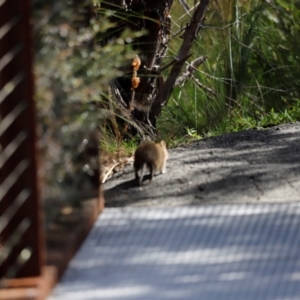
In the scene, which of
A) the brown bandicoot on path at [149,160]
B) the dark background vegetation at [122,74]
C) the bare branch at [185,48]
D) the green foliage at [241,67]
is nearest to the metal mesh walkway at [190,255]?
the dark background vegetation at [122,74]

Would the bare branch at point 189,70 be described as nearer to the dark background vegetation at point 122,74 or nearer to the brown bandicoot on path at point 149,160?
the dark background vegetation at point 122,74

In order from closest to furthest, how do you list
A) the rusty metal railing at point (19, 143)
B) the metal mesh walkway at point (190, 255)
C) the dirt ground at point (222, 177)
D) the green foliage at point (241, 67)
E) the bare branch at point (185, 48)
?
the rusty metal railing at point (19, 143) < the metal mesh walkway at point (190, 255) < the dirt ground at point (222, 177) < the bare branch at point (185, 48) < the green foliage at point (241, 67)

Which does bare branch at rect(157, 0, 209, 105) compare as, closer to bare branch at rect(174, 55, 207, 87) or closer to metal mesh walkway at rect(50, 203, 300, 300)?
bare branch at rect(174, 55, 207, 87)

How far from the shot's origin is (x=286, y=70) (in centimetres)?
1020

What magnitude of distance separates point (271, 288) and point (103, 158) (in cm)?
272

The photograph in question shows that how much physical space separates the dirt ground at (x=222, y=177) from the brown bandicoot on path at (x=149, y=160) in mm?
59

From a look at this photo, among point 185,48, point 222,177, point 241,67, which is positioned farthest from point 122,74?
point 241,67

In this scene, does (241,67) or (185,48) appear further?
(241,67)

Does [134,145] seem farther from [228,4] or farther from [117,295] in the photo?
[228,4]

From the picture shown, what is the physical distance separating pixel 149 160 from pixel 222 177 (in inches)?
16.4

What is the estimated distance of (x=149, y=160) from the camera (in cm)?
492

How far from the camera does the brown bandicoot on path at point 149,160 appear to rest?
4.95 meters

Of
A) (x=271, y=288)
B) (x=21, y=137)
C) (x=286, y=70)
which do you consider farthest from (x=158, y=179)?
(x=286, y=70)

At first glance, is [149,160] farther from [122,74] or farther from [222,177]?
[122,74]
